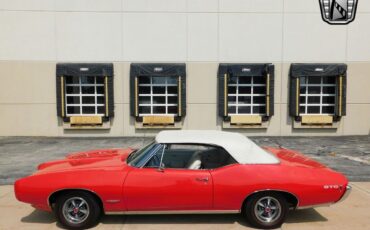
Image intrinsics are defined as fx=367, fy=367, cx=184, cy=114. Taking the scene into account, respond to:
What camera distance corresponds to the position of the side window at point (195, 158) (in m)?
5.09

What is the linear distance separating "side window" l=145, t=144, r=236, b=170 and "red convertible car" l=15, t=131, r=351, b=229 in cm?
2

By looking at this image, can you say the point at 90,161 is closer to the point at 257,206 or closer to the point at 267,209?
the point at 257,206

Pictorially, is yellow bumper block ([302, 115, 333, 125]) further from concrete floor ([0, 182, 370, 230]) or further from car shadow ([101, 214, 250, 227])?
car shadow ([101, 214, 250, 227])

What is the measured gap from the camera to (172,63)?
14.3 meters

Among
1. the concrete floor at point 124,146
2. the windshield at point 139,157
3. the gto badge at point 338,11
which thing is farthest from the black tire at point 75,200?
the gto badge at point 338,11

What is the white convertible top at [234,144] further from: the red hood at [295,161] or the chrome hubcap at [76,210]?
the chrome hubcap at [76,210]

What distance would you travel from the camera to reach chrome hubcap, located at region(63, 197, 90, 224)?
495 cm

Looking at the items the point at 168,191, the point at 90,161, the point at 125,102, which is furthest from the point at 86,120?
the point at 168,191

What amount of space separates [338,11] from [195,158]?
12.1m

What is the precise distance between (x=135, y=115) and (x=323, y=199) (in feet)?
33.6

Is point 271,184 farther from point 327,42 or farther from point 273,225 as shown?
point 327,42

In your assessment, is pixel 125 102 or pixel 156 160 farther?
pixel 125 102

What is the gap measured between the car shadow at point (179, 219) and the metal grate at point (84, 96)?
953cm

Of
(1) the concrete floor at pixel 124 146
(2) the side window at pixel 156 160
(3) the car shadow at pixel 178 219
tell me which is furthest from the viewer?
(1) the concrete floor at pixel 124 146
